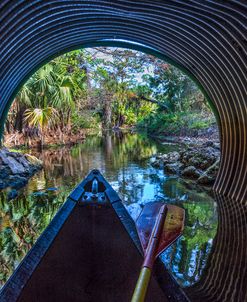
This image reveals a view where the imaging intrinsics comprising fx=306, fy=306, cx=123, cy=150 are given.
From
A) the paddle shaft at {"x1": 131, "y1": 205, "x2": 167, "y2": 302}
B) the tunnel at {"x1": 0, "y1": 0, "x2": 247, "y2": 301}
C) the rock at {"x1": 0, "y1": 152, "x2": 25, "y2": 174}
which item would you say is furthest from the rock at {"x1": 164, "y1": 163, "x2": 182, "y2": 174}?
the paddle shaft at {"x1": 131, "y1": 205, "x2": 167, "y2": 302}

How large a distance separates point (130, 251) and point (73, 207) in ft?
2.33

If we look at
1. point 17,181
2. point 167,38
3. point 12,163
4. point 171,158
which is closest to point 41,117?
point 12,163

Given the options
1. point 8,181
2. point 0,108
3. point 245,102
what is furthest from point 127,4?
point 8,181

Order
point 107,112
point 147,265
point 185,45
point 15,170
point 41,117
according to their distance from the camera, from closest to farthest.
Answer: point 147,265
point 185,45
point 15,170
point 41,117
point 107,112

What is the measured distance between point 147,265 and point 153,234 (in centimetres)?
51

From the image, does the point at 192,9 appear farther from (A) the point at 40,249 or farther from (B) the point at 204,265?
(A) the point at 40,249

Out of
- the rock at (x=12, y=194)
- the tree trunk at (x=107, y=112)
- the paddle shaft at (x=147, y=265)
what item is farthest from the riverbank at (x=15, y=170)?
the tree trunk at (x=107, y=112)

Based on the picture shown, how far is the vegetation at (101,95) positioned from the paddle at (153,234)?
50.2 feet

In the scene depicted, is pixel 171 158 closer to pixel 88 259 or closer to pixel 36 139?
pixel 88 259

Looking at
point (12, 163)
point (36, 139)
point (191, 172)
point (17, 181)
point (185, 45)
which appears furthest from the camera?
point (36, 139)

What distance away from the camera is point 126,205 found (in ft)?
21.4

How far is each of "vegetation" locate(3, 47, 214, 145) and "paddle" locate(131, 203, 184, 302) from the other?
1530cm

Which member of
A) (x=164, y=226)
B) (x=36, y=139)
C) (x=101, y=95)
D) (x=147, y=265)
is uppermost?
(x=101, y=95)

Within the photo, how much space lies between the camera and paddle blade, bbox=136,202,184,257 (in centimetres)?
287
